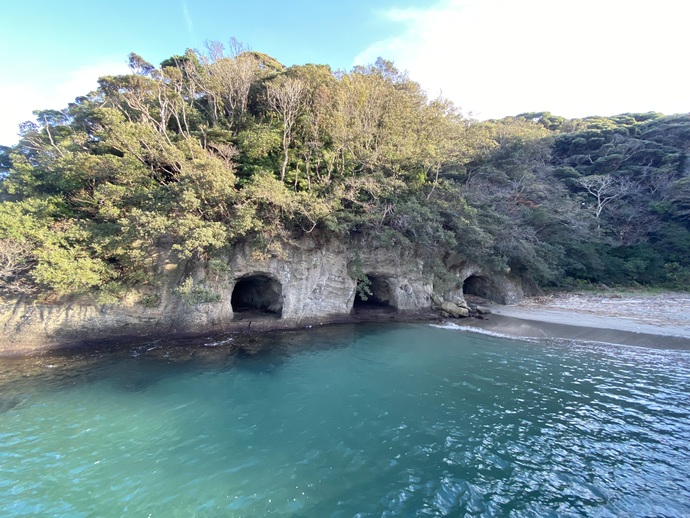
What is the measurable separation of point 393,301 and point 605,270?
55.3ft

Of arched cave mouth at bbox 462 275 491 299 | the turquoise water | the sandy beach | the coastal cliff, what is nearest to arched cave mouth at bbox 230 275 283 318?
the coastal cliff

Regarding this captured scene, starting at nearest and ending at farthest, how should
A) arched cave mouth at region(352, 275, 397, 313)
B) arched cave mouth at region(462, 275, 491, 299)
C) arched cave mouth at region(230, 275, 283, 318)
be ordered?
arched cave mouth at region(230, 275, 283, 318) → arched cave mouth at region(352, 275, 397, 313) → arched cave mouth at region(462, 275, 491, 299)

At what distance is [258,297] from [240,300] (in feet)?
6.43

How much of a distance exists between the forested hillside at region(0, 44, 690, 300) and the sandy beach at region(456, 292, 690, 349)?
270 cm

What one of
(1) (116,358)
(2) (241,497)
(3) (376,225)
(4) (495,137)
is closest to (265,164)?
(3) (376,225)

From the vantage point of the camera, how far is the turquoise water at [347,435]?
191 inches

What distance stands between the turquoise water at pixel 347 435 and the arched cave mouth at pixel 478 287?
10.7 m

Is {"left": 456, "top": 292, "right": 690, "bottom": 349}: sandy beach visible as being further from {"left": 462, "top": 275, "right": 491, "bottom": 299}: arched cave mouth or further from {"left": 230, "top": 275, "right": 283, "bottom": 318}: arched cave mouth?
{"left": 230, "top": 275, "right": 283, "bottom": 318}: arched cave mouth

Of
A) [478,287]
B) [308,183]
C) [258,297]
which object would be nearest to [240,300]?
[258,297]

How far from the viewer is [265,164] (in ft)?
51.8

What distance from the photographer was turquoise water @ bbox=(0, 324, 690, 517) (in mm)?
4844

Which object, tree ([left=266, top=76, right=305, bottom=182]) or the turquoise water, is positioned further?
tree ([left=266, top=76, right=305, bottom=182])

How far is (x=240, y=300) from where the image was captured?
67.8 ft

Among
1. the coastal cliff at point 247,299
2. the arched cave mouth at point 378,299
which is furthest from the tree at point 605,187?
the arched cave mouth at point 378,299
